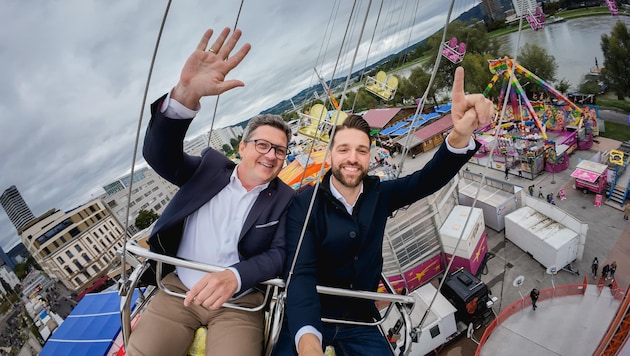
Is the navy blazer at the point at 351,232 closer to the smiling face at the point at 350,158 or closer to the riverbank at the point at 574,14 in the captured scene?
the smiling face at the point at 350,158

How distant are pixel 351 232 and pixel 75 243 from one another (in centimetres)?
3668

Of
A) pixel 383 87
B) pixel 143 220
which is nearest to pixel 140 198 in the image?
pixel 143 220

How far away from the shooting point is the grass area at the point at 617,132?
685 inches

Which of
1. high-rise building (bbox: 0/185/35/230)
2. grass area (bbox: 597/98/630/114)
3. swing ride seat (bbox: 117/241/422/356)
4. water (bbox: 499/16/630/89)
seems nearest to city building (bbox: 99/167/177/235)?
swing ride seat (bbox: 117/241/422/356)

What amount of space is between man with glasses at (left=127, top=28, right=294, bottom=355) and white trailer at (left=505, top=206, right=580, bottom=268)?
11.6 metres

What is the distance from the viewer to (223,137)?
118500 mm

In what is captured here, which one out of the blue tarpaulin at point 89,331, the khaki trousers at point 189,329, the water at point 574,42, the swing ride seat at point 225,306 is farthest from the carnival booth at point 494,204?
the water at point 574,42

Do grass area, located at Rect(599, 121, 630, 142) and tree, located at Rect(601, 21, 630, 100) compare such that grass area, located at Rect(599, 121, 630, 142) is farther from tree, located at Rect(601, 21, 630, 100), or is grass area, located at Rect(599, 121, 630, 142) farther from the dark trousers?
the dark trousers

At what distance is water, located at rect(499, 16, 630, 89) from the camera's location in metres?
32.2

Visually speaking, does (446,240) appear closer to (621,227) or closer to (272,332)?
(621,227)

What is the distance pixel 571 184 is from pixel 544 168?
2071 mm

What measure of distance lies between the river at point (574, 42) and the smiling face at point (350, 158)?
124 ft

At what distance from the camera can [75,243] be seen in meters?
27.9

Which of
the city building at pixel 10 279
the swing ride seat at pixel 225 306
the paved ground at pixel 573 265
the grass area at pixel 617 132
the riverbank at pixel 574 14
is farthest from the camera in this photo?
the city building at pixel 10 279
